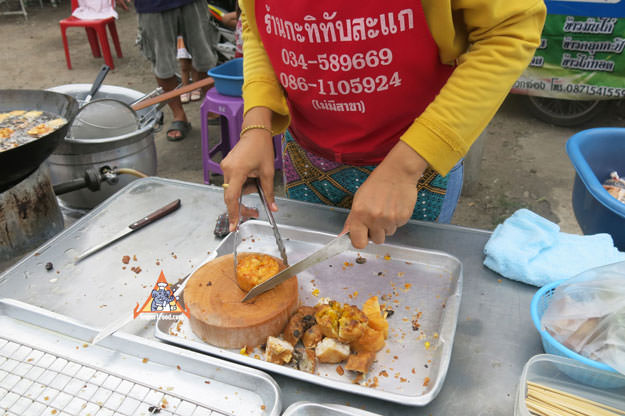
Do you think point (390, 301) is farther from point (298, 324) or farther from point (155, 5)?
point (155, 5)

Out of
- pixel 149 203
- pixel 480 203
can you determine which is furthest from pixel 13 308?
pixel 480 203

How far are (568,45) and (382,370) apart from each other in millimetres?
4572

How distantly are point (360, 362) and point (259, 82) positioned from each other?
1.01 meters

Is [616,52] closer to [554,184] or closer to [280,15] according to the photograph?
[554,184]

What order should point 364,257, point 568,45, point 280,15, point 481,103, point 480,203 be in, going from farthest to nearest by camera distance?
point 568,45 < point 480,203 < point 364,257 < point 280,15 < point 481,103

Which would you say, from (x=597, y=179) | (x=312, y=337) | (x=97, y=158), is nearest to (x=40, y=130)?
(x=97, y=158)

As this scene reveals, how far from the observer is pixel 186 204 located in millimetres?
1905

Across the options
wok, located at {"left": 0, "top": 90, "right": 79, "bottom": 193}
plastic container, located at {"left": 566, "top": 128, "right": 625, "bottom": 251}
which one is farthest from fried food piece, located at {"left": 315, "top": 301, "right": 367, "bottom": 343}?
wok, located at {"left": 0, "top": 90, "right": 79, "bottom": 193}

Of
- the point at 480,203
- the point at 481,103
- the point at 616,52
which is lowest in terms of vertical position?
the point at 480,203

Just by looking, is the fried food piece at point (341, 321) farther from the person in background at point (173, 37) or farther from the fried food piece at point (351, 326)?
the person in background at point (173, 37)

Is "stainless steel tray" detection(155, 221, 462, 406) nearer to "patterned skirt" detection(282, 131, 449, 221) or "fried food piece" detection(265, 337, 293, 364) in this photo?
"fried food piece" detection(265, 337, 293, 364)

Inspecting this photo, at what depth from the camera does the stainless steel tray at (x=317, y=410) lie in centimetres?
106

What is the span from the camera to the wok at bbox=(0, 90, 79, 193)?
2012 mm

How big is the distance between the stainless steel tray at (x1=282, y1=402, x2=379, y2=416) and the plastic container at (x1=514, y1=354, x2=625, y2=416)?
367 mm
